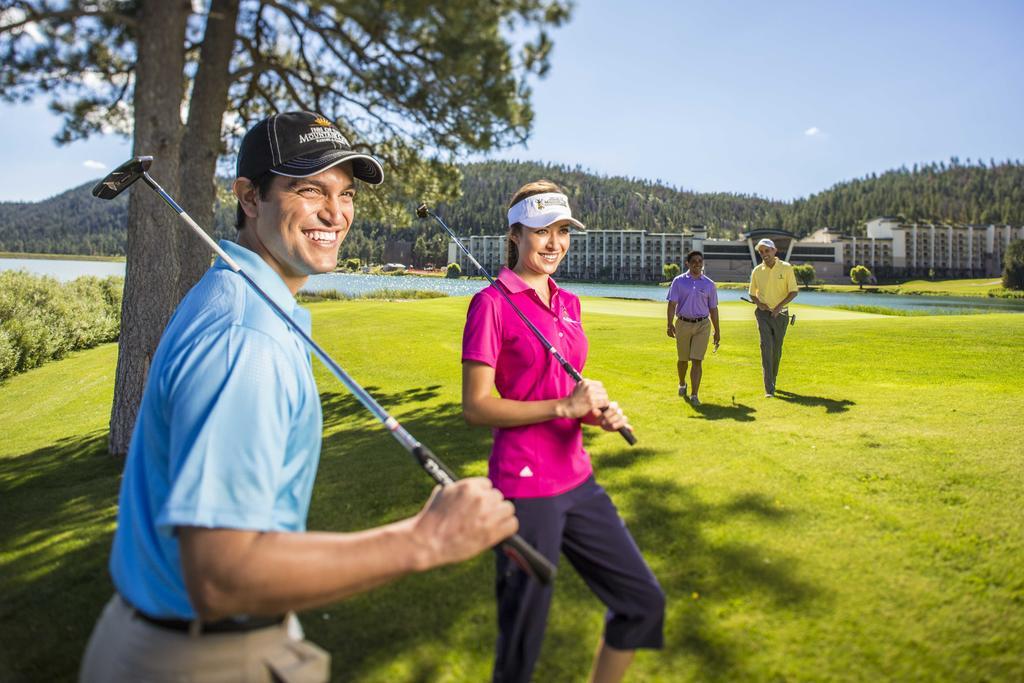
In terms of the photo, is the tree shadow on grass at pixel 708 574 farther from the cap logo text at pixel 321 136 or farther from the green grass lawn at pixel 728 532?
the cap logo text at pixel 321 136

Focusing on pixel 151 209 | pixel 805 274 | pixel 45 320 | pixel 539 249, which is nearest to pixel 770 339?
pixel 539 249

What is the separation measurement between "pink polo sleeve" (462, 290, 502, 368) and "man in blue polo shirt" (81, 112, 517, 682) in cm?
125

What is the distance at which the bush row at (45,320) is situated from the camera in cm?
1688

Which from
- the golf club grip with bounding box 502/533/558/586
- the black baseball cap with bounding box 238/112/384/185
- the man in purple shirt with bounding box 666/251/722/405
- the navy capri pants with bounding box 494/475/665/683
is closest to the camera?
the golf club grip with bounding box 502/533/558/586

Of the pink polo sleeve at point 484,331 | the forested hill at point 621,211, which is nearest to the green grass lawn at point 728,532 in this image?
the pink polo sleeve at point 484,331

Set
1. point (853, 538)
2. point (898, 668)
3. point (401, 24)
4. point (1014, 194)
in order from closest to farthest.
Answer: point (898, 668)
point (853, 538)
point (401, 24)
point (1014, 194)

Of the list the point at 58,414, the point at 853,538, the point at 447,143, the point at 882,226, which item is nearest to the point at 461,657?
the point at 853,538

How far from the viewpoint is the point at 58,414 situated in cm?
1267

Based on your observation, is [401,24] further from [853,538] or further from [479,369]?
[853,538]

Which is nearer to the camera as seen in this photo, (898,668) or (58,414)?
(898,668)

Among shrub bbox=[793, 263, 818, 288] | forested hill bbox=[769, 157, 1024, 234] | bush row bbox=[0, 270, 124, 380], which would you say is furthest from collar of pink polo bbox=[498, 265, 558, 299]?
forested hill bbox=[769, 157, 1024, 234]

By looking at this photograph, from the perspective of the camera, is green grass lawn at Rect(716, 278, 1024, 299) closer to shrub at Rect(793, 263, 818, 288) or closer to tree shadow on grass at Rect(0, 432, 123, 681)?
shrub at Rect(793, 263, 818, 288)

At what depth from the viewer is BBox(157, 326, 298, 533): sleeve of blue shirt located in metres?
1.22

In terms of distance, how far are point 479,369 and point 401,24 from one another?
24.2 ft
